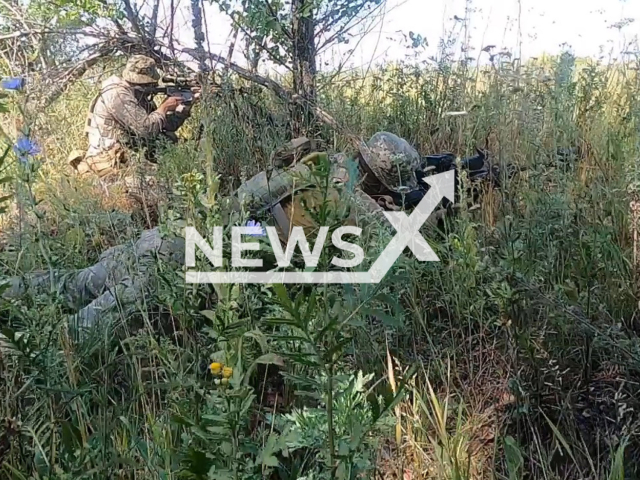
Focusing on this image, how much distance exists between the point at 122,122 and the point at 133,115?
0.09 metres

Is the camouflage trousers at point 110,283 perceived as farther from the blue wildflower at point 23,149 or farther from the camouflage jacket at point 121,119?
the camouflage jacket at point 121,119

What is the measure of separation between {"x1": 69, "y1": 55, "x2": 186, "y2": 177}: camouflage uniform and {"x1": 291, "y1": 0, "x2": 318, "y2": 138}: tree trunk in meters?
0.96

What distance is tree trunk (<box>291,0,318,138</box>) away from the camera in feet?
11.9

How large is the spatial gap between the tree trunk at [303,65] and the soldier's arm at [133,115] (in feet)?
3.41

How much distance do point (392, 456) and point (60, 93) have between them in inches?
148

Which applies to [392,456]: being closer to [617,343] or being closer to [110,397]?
[617,343]

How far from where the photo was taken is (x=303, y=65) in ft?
12.3

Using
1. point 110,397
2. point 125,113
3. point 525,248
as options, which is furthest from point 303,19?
point 110,397

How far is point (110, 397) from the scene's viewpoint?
1523 mm

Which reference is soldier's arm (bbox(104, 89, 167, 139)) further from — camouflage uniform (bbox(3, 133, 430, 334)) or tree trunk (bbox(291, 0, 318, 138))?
camouflage uniform (bbox(3, 133, 430, 334))

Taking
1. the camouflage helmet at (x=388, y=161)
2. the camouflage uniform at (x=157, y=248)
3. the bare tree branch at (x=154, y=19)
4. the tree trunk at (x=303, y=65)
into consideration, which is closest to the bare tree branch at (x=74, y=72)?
the bare tree branch at (x=154, y=19)

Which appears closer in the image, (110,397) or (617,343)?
(617,343)

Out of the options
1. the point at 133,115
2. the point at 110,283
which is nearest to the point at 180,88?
the point at 133,115

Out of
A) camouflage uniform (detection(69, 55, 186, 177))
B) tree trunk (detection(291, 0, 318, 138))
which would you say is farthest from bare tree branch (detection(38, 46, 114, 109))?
tree trunk (detection(291, 0, 318, 138))
